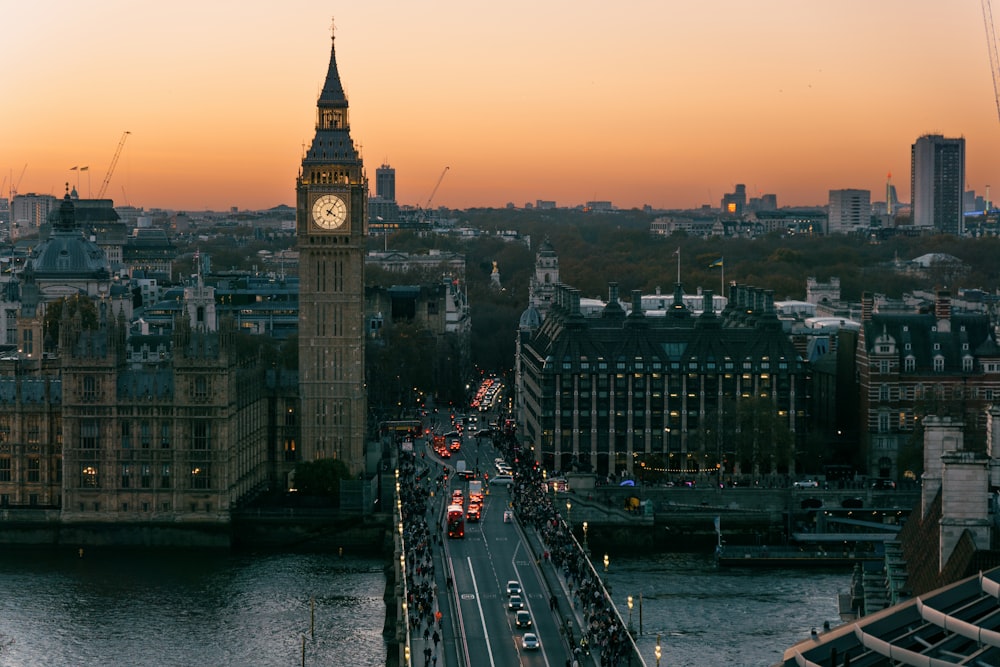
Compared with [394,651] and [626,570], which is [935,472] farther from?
[626,570]

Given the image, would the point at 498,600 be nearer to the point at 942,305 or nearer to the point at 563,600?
the point at 563,600

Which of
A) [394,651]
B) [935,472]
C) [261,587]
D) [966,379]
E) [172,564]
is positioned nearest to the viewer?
[935,472]

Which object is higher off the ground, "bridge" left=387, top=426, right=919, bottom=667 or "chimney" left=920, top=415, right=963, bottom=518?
"chimney" left=920, top=415, right=963, bottom=518

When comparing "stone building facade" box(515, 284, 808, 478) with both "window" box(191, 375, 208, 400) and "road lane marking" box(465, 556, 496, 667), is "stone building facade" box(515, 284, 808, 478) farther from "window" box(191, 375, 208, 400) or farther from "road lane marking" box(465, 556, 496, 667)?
"road lane marking" box(465, 556, 496, 667)

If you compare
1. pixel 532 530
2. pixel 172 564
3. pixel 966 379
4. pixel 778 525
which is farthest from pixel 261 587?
pixel 966 379

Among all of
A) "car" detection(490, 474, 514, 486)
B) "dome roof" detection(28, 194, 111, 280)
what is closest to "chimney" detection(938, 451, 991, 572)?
"car" detection(490, 474, 514, 486)


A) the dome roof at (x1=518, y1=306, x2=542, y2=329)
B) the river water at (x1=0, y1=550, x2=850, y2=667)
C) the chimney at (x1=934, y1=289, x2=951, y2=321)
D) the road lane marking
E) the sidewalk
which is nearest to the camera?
the road lane marking
